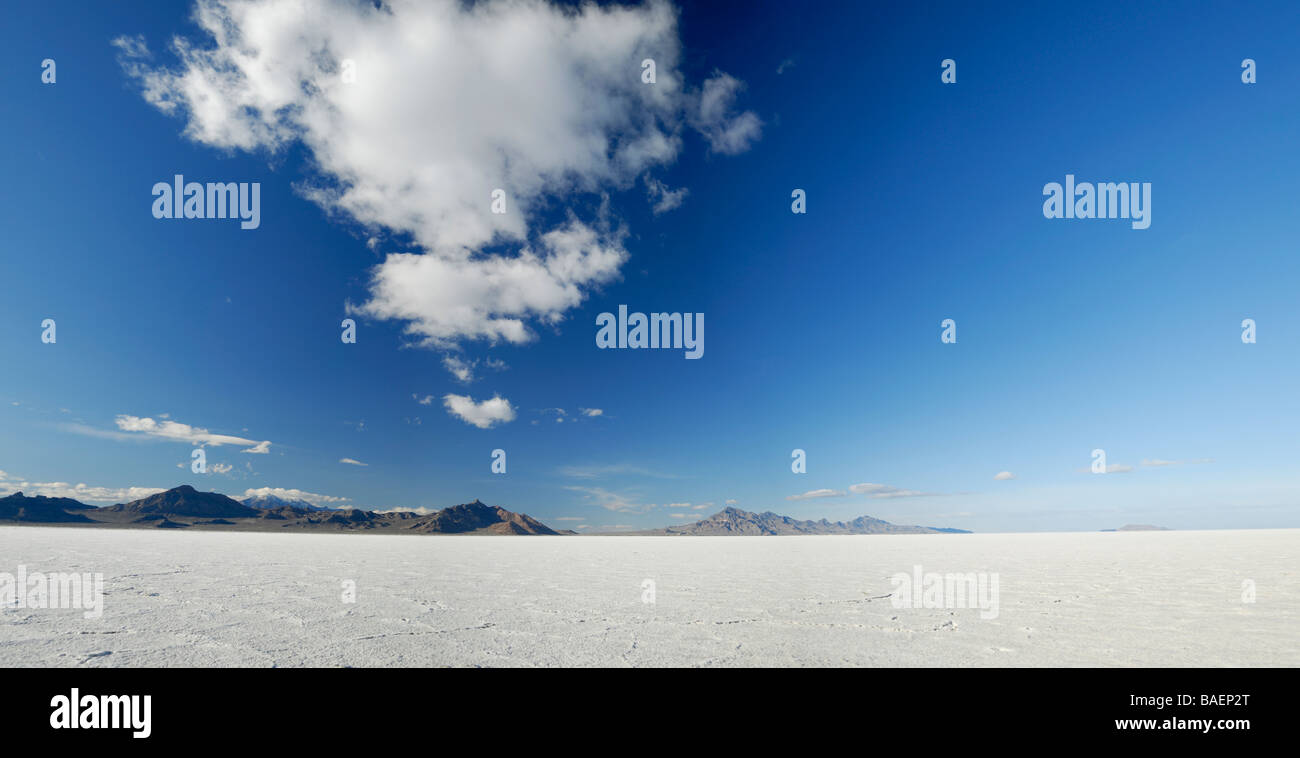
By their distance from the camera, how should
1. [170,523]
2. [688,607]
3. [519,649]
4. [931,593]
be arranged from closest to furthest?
[519,649]
[688,607]
[931,593]
[170,523]

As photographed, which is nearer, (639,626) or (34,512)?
(639,626)

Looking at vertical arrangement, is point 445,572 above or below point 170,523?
above

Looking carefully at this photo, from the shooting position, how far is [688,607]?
11.0m

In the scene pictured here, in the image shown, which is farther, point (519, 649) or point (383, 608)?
point (383, 608)

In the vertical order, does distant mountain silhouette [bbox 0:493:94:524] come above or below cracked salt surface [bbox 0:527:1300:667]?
below

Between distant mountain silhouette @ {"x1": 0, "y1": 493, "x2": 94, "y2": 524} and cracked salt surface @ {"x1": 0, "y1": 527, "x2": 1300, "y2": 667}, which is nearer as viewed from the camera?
cracked salt surface @ {"x1": 0, "y1": 527, "x2": 1300, "y2": 667}

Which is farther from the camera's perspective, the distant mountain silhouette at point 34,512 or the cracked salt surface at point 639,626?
the distant mountain silhouette at point 34,512

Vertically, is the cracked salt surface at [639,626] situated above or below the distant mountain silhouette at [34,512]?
above
